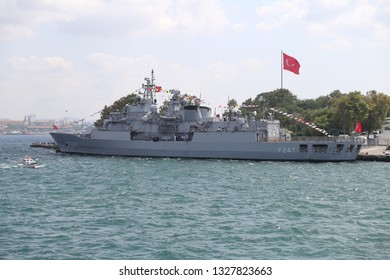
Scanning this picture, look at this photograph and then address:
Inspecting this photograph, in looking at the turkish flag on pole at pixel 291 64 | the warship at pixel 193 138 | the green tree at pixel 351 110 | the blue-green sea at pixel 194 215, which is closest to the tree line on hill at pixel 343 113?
the green tree at pixel 351 110

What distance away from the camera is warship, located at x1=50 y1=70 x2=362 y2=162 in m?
45.8

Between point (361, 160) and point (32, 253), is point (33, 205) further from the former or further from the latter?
point (361, 160)

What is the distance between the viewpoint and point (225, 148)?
1864 inches

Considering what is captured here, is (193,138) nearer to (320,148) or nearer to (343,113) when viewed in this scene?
(320,148)

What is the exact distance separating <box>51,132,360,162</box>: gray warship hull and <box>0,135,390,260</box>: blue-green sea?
10.4m

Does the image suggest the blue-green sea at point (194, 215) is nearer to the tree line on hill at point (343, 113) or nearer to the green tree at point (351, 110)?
the tree line on hill at point (343, 113)

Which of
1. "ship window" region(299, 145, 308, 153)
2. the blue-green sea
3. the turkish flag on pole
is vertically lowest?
the blue-green sea

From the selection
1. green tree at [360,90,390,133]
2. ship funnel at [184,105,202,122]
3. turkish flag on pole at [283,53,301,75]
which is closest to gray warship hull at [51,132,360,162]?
ship funnel at [184,105,202,122]

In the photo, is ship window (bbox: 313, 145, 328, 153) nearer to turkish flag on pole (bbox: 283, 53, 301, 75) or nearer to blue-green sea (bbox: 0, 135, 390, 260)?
turkish flag on pole (bbox: 283, 53, 301, 75)

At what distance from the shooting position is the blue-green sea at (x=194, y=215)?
595 inches

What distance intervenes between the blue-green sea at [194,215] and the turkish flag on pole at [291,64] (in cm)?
1501

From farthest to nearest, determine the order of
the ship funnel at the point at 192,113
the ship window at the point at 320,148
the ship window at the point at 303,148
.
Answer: the ship funnel at the point at 192,113 → the ship window at the point at 303,148 → the ship window at the point at 320,148

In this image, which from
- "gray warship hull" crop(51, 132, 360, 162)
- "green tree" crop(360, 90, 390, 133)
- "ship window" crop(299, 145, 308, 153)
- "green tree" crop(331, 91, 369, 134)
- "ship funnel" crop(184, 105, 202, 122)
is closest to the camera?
"gray warship hull" crop(51, 132, 360, 162)

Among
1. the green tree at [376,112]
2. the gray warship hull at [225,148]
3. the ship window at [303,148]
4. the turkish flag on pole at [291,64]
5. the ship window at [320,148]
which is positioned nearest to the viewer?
the ship window at [320,148]
